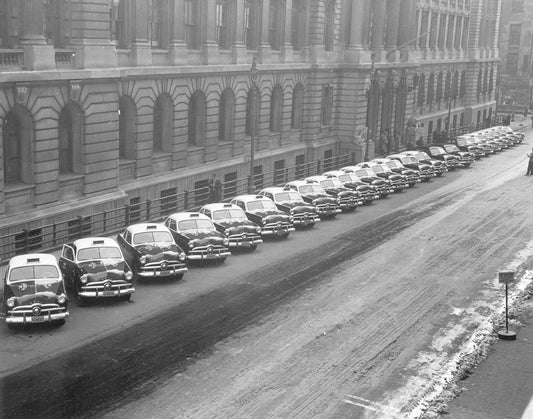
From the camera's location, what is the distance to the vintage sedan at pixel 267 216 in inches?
1250

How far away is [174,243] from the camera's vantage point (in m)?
26.2

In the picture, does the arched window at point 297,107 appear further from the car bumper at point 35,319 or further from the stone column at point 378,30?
the car bumper at point 35,319

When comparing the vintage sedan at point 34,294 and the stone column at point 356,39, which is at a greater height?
the stone column at point 356,39

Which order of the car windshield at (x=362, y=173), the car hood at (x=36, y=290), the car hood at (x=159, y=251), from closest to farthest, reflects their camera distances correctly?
the car hood at (x=36, y=290)
the car hood at (x=159, y=251)
the car windshield at (x=362, y=173)

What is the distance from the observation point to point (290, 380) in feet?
58.5

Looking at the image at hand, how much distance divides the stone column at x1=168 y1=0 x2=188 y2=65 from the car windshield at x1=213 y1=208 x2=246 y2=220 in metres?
11.2

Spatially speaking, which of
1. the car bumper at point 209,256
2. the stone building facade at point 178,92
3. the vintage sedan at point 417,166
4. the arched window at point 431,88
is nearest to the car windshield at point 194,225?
the car bumper at point 209,256

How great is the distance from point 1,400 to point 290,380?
6371 mm

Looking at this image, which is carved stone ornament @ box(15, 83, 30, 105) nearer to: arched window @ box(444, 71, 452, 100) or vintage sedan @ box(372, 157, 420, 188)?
vintage sedan @ box(372, 157, 420, 188)

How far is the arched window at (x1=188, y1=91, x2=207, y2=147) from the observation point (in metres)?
41.5

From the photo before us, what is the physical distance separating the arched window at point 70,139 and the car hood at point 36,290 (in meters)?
12.1

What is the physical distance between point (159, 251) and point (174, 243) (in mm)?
945

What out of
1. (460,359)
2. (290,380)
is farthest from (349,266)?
(290,380)

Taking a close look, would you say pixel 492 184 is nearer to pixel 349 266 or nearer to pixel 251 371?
pixel 349 266
